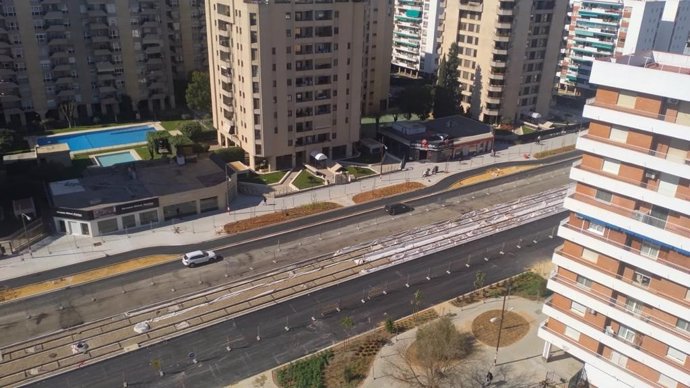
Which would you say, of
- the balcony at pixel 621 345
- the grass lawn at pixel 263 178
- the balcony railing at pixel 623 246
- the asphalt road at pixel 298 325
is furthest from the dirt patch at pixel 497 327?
the grass lawn at pixel 263 178

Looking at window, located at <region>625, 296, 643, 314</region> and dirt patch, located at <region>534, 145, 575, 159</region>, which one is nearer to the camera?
window, located at <region>625, 296, 643, 314</region>

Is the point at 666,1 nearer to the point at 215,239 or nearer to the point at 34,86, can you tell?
the point at 215,239

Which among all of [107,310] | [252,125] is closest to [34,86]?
[252,125]

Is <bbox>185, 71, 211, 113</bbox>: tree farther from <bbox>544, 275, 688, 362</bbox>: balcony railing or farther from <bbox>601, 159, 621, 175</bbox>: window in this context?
<bbox>601, 159, 621, 175</bbox>: window

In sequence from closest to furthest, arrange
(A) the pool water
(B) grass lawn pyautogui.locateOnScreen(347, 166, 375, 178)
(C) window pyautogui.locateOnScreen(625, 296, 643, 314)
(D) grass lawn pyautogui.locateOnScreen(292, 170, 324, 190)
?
(C) window pyautogui.locateOnScreen(625, 296, 643, 314)
(D) grass lawn pyautogui.locateOnScreen(292, 170, 324, 190)
(B) grass lawn pyautogui.locateOnScreen(347, 166, 375, 178)
(A) the pool water

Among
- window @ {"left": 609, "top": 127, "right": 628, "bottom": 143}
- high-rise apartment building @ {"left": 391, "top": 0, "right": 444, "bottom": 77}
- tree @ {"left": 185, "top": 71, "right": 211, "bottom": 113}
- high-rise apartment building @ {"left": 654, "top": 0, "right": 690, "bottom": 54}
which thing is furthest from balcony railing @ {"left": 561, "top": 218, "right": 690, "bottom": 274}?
high-rise apartment building @ {"left": 654, "top": 0, "right": 690, "bottom": 54}

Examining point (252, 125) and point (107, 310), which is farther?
point (252, 125)

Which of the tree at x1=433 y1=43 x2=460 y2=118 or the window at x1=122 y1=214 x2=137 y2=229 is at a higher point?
the tree at x1=433 y1=43 x2=460 y2=118
